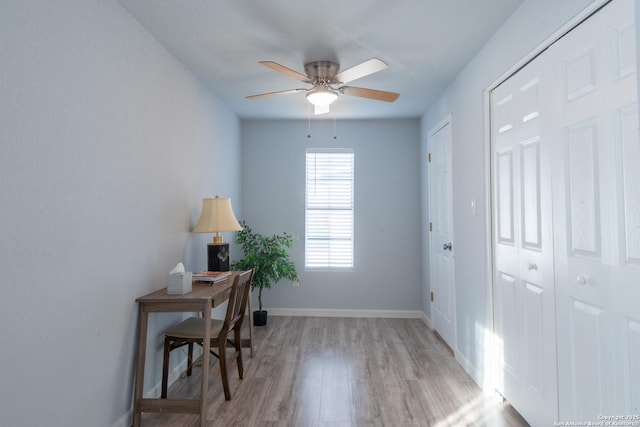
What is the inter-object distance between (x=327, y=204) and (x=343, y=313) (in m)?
1.42

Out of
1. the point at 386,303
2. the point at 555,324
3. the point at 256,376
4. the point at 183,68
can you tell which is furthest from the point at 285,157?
the point at 555,324

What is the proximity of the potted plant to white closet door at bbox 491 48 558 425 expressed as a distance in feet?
7.50

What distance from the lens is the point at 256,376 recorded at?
2.89 m

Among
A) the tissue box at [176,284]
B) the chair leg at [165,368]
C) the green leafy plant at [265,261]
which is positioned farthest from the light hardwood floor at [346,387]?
the tissue box at [176,284]

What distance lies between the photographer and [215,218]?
10.0 ft

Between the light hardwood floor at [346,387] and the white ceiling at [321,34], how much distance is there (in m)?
2.49

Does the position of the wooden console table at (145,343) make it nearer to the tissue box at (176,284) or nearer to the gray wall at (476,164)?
the tissue box at (176,284)

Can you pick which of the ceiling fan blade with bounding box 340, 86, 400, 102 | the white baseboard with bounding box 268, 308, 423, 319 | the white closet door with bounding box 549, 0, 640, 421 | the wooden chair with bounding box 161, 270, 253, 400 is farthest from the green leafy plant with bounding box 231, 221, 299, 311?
the white closet door with bounding box 549, 0, 640, 421

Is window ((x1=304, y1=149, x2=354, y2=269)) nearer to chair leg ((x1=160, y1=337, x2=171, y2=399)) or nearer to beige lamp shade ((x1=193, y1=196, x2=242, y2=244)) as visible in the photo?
beige lamp shade ((x1=193, y1=196, x2=242, y2=244))

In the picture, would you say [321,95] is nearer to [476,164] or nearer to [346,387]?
[476,164]

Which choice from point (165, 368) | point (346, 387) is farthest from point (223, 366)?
point (346, 387)

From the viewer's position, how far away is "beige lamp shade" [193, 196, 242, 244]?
3029mm

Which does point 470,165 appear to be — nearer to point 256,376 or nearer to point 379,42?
point 379,42

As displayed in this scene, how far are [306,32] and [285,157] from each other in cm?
241
